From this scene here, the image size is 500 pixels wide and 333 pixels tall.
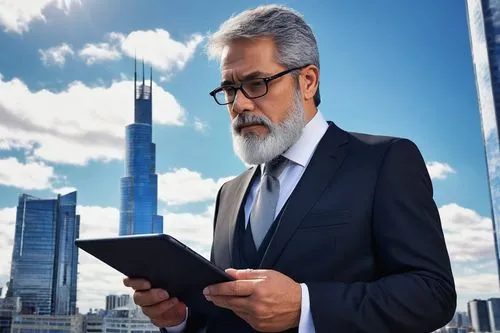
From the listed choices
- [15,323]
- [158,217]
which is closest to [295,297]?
[15,323]

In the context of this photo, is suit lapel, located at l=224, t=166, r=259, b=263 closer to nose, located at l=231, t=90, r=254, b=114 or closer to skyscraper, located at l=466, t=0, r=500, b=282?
nose, located at l=231, t=90, r=254, b=114

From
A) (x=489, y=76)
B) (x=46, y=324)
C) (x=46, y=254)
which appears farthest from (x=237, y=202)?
(x=46, y=254)

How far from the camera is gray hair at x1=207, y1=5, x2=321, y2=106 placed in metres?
1.84

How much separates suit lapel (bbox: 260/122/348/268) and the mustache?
0.61 ft

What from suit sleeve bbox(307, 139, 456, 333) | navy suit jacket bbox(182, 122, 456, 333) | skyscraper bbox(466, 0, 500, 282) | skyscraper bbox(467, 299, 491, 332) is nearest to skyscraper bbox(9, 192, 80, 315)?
skyscraper bbox(467, 299, 491, 332)

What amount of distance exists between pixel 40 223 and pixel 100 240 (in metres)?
101

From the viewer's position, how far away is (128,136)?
100438 millimetres

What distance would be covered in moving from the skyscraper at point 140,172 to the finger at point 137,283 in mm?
99359

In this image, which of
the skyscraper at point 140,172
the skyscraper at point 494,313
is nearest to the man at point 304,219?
the skyscraper at point 494,313

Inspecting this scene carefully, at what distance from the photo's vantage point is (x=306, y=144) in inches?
73.3

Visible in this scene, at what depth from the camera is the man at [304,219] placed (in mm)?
1436

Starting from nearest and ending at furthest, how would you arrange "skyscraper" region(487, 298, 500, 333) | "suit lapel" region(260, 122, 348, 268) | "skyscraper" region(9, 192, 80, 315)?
"suit lapel" region(260, 122, 348, 268) → "skyscraper" region(487, 298, 500, 333) → "skyscraper" region(9, 192, 80, 315)

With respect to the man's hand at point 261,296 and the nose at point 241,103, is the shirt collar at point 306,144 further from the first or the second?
the man's hand at point 261,296

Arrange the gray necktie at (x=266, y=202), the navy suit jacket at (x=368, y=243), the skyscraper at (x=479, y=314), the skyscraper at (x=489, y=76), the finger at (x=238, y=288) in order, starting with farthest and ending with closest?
the skyscraper at (x=479, y=314) < the skyscraper at (x=489, y=76) < the gray necktie at (x=266, y=202) < the navy suit jacket at (x=368, y=243) < the finger at (x=238, y=288)
